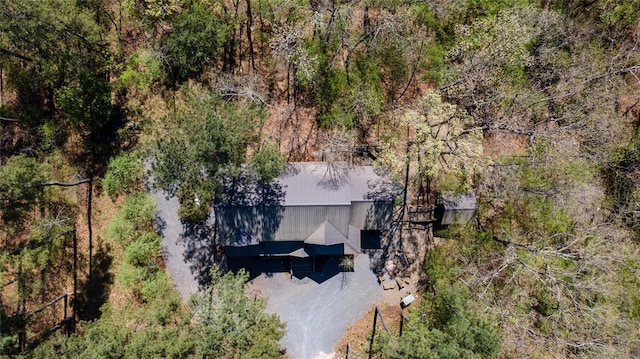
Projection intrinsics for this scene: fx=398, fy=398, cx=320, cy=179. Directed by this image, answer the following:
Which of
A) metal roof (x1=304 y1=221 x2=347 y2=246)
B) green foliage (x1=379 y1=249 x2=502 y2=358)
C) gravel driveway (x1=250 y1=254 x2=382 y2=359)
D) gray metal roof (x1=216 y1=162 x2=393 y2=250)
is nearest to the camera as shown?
green foliage (x1=379 y1=249 x2=502 y2=358)

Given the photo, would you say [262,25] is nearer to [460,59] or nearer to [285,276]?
[460,59]

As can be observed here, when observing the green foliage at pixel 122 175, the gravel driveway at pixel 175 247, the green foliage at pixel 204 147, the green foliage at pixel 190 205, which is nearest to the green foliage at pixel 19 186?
the green foliage at pixel 122 175

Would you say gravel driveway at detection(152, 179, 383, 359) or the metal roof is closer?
the metal roof

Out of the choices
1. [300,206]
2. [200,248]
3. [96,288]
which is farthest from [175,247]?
[300,206]

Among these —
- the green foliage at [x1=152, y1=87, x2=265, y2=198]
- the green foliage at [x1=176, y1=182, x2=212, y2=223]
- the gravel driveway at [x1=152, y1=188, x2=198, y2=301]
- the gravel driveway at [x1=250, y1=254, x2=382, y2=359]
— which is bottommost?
the gravel driveway at [x1=250, y1=254, x2=382, y2=359]

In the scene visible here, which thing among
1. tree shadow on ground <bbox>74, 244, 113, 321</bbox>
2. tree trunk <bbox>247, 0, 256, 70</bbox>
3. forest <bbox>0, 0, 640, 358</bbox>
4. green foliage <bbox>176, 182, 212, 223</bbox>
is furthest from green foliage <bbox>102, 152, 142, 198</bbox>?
tree trunk <bbox>247, 0, 256, 70</bbox>

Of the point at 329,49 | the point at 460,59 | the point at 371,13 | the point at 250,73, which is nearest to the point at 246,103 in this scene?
the point at 250,73

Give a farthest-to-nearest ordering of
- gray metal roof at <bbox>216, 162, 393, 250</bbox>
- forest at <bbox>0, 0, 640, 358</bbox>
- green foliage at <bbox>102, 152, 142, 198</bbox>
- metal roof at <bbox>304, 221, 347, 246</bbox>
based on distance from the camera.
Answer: green foliage at <bbox>102, 152, 142, 198</bbox> → forest at <bbox>0, 0, 640, 358</bbox> → metal roof at <bbox>304, 221, 347, 246</bbox> → gray metal roof at <bbox>216, 162, 393, 250</bbox>

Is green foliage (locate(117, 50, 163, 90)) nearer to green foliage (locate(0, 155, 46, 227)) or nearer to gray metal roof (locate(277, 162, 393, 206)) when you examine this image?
green foliage (locate(0, 155, 46, 227))
